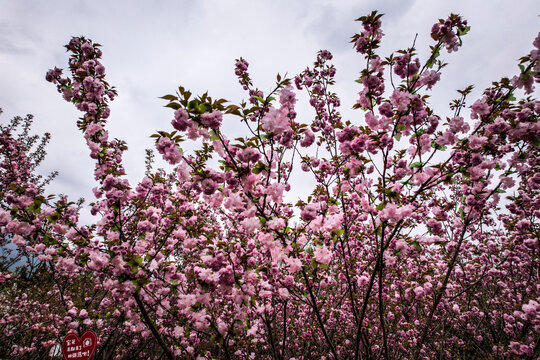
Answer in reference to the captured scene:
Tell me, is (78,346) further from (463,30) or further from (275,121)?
(463,30)

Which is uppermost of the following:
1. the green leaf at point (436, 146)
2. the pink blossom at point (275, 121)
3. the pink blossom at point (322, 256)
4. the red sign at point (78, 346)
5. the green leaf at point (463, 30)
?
the green leaf at point (463, 30)

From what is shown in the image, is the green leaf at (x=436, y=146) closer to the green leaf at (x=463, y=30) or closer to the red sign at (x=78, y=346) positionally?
the green leaf at (x=463, y=30)

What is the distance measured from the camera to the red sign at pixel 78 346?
369cm

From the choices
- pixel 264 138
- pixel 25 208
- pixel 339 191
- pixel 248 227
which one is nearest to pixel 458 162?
pixel 339 191

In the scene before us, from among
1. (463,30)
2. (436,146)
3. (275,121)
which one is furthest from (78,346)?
(463,30)

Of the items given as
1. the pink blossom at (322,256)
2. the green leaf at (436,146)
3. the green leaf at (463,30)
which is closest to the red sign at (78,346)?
the pink blossom at (322,256)

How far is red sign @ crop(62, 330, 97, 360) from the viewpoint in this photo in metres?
3.69

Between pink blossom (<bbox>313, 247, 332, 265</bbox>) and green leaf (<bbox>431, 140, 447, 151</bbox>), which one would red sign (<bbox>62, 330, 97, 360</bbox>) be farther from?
green leaf (<bbox>431, 140, 447, 151</bbox>)

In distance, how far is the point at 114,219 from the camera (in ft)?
11.7

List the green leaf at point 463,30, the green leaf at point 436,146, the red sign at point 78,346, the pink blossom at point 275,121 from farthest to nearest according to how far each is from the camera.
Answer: the red sign at point 78,346 < the green leaf at point 436,146 < the green leaf at point 463,30 < the pink blossom at point 275,121

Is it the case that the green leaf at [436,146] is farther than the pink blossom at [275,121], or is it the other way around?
the green leaf at [436,146]

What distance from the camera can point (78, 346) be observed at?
3744mm

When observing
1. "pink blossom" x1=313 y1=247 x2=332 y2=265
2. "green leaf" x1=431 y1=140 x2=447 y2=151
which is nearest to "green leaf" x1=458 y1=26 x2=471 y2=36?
"green leaf" x1=431 y1=140 x2=447 y2=151

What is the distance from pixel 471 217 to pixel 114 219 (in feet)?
18.2
